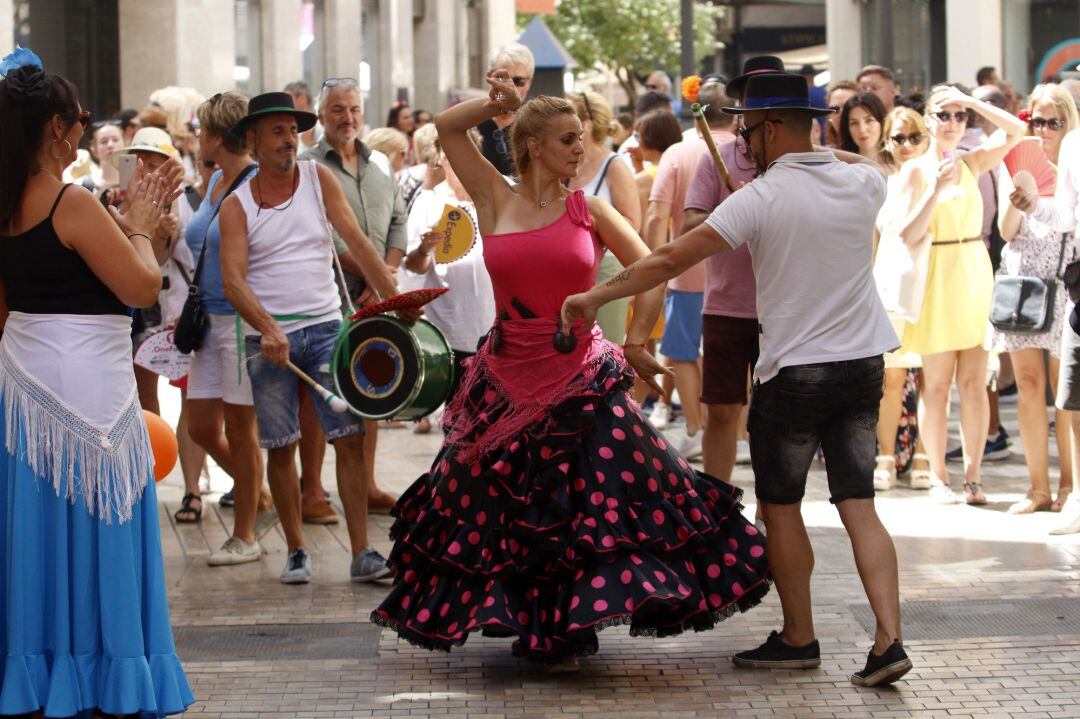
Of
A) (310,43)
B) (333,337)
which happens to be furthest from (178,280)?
(310,43)

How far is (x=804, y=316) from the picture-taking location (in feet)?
17.6

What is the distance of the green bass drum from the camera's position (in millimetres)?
6707

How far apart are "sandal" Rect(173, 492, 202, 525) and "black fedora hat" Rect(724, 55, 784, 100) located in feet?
13.3

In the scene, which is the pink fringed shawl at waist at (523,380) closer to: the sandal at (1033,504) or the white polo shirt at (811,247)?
the white polo shirt at (811,247)

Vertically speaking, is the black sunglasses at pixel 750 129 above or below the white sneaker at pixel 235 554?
above

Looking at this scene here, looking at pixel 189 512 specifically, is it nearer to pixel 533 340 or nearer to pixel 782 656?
pixel 533 340

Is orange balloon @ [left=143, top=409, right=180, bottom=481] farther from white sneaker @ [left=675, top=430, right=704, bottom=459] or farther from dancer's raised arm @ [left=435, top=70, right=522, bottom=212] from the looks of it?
white sneaker @ [left=675, top=430, right=704, bottom=459]

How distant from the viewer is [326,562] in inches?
299

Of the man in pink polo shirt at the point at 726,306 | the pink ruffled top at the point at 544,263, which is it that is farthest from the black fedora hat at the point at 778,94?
the man in pink polo shirt at the point at 726,306

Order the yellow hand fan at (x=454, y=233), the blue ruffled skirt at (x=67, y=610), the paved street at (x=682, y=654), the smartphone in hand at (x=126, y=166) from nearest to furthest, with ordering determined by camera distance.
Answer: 1. the blue ruffled skirt at (x=67, y=610)
2. the paved street at (x=682, y=654)
3. the smartphone in hand at (x=126, y=166)
4. the yellow hand fan at (x=454, y=233)

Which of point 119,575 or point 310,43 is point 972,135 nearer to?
point 119,575

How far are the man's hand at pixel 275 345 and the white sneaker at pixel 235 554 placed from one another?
1215mm

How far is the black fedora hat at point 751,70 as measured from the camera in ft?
19.2

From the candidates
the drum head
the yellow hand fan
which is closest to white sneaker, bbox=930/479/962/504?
the yellow hand fan
